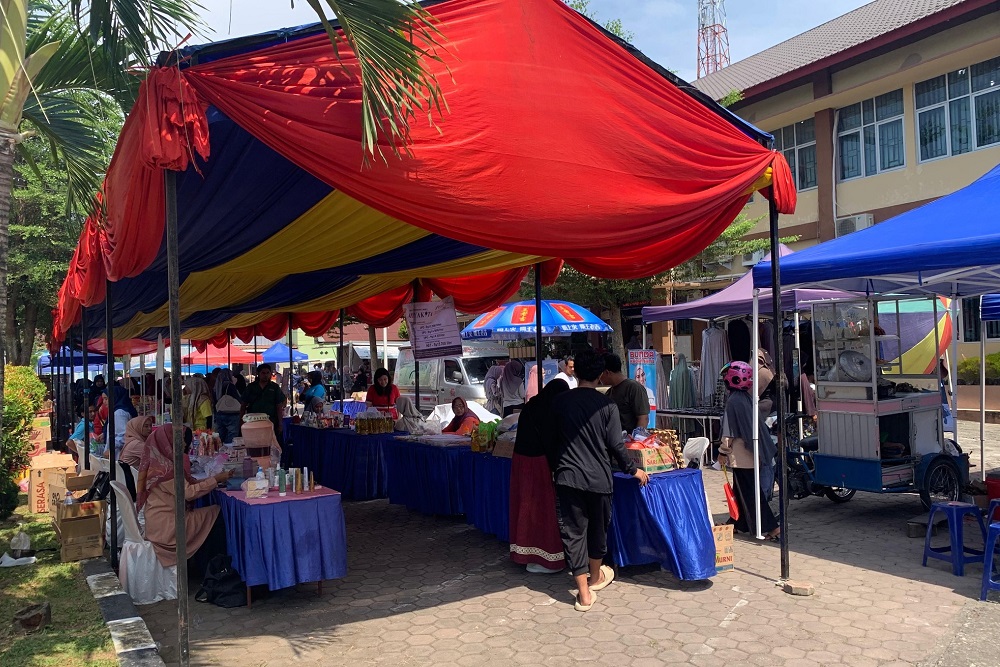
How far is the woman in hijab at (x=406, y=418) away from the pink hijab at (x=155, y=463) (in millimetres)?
3602

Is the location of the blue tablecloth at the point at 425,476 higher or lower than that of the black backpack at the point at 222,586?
higher

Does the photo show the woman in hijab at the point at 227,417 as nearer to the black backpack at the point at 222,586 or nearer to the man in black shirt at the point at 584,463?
the black backpack at the point at 222,586

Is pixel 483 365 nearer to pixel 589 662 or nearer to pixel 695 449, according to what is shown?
pixel 695 449

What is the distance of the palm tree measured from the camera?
13.6 ft

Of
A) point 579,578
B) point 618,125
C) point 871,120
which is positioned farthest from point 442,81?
point 871,120

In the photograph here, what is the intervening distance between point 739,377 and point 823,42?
17.1m

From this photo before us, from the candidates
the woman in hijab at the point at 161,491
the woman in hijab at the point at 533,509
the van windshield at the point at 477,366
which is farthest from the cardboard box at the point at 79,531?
the van windshield at the point at 477,366

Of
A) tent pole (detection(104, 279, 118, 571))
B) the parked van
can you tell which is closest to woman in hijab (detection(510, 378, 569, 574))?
tent pole (detection(104, 279, 118, 571))

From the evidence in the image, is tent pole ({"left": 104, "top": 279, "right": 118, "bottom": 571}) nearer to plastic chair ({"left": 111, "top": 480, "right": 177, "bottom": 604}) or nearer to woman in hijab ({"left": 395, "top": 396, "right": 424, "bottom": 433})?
plastic chair ({"left": 111, "top": 480, "right": 177, "bottom": 604})

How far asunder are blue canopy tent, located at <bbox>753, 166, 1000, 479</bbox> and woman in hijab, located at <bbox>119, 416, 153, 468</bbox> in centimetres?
555

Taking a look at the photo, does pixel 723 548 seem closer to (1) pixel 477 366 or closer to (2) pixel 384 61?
(2) pixel 384 61

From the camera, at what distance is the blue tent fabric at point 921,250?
19.3ft

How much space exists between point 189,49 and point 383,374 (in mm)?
7175

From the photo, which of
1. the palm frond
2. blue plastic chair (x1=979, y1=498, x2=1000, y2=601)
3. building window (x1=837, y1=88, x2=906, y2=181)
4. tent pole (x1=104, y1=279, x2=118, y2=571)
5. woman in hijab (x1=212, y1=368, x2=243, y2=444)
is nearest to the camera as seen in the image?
the palm frond
